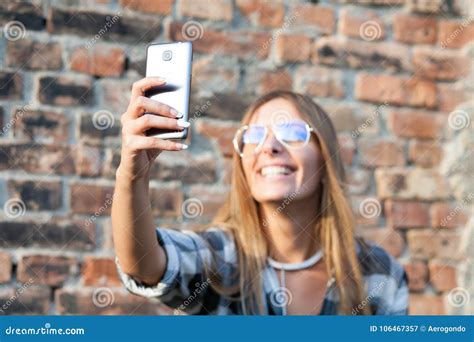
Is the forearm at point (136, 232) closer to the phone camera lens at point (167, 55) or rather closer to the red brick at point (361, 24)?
the phone camera lens at point (167, 55)

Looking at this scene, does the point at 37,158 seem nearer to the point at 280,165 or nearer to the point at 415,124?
the point at 280,165

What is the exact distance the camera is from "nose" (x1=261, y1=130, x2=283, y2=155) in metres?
1.40

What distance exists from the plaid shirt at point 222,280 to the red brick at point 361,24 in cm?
51

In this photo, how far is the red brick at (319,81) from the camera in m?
1.59

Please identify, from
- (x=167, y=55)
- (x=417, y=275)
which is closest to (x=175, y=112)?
(x=167, y=55)

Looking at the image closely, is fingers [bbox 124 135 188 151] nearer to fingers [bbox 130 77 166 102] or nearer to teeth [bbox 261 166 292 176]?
fingers [bbox 130 77 166 102]

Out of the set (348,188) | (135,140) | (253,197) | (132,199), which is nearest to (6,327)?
(132,199)

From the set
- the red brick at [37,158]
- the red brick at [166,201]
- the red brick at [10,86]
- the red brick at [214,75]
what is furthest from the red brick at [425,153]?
the red brick at [10,86]

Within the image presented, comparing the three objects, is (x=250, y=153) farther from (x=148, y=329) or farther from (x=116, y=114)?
(x=148, y=329)

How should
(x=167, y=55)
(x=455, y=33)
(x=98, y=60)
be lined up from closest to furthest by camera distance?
(x=167, y=55)
(x=98, y=60)
(x=455, y=33)

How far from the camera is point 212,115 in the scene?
Result: 1524 mm

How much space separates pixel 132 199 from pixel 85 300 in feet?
1.53

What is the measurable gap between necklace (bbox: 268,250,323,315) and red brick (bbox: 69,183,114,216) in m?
0.37

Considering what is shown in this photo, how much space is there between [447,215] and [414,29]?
1.51 ft
